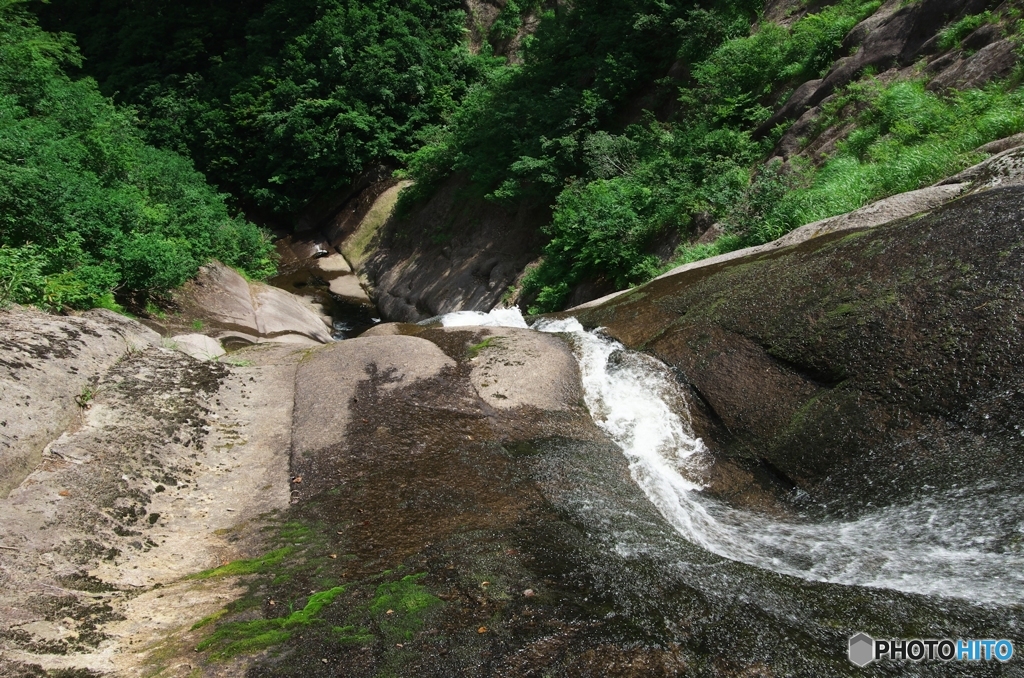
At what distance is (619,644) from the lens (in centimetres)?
434

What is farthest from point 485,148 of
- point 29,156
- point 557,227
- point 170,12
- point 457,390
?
point 170,12

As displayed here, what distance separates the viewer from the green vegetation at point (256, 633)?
4.45 meters

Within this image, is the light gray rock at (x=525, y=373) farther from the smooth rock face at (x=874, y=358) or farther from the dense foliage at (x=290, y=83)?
the dense foliage at (x=290, y=83)

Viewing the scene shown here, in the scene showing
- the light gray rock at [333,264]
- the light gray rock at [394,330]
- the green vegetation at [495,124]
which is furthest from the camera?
the light gray rock at [333,264]

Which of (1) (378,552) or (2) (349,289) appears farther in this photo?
(2) (349,289)

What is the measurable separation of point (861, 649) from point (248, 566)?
444cm

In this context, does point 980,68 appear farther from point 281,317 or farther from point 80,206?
point 80,206

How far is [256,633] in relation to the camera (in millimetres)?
4598

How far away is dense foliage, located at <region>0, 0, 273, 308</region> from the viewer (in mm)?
9547

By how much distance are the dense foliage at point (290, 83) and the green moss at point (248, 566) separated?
22308mm

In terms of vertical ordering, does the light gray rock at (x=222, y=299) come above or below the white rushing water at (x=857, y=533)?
above

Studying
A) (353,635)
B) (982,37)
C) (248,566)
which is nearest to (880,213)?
(982,37)

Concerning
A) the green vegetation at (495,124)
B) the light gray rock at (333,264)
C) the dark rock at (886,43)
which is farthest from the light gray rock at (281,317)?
the dark rock at (886,43)

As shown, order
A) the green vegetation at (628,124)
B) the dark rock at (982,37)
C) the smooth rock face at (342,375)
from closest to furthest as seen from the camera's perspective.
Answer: the smooth rock face at (342,375)
the dark rock at (982,37)
the green vegetation at (628,124)
